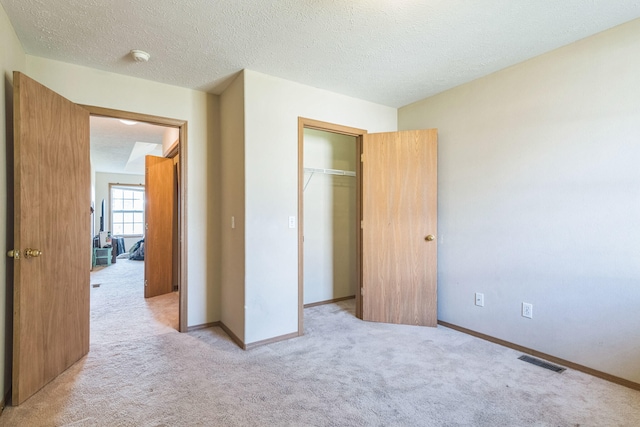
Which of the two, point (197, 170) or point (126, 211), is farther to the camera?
point (126, 211)

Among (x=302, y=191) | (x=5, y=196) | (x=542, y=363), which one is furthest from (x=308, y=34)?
(x=542, y=363)

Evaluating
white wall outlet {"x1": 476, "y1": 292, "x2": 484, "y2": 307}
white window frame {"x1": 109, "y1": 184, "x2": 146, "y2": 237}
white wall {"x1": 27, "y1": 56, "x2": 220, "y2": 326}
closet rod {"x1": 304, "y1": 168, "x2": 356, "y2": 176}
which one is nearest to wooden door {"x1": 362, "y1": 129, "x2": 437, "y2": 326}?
white wall outlet {"x1": 476, "y1": 292, "x2": 484, "y2": 307}

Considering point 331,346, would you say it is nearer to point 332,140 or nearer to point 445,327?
point 445,327

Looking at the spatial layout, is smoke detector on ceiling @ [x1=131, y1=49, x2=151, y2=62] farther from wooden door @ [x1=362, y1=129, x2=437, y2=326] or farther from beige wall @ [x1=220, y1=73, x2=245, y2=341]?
wooden door @ [x1=362, y1=129, x2=437, y2=326]

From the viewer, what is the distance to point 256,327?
108 inches

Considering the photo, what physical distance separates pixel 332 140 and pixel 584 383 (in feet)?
11.0

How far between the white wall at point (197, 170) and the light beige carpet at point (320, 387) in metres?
0.42

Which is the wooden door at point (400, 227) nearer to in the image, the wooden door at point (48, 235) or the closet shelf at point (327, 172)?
the closet shelf at point (327, 172)

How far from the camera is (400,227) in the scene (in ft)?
10.9

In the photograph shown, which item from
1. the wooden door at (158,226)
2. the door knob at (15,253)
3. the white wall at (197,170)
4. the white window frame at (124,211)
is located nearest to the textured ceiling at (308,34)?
the white wall at (197,170)

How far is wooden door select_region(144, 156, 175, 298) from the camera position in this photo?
439 centimetres

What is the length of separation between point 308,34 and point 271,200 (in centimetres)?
A: 134

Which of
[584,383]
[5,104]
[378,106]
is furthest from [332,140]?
[584,383]

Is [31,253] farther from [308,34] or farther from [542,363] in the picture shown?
[542,363]
